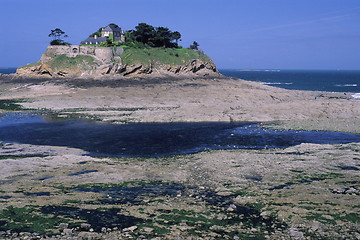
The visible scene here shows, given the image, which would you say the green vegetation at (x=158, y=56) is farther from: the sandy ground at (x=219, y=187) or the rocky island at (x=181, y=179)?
the sandy ground at (x=219, y=187)

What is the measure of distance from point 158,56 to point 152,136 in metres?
46.8

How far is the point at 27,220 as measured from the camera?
13430 mm

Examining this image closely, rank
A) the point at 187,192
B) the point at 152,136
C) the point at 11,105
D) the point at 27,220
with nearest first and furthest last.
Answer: the point at 27,220 → the point at 187,192 → the point at 152,136 → the point at 11,105

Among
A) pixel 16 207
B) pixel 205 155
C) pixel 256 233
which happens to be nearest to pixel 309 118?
pixel 205 155

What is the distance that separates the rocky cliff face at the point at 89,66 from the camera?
2859 inches

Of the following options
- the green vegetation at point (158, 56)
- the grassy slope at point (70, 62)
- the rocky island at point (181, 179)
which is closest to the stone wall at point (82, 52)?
the grassy slope at point (70, 62)

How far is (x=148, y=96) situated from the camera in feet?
194

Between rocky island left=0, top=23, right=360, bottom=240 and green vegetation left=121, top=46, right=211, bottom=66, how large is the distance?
24.2m

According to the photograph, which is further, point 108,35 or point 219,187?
point 108,35

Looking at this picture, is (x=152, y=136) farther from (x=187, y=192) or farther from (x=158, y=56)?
(x=158, y=56)

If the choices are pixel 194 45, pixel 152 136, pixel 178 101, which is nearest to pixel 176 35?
pixel 194 45

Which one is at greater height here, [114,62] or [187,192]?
[114,62]

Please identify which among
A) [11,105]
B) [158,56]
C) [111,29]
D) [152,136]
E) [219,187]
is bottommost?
[219,187]

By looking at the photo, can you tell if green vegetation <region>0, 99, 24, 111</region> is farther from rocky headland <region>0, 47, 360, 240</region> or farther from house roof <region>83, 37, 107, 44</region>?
house roof <region>83, 37, 107, 44</region>
